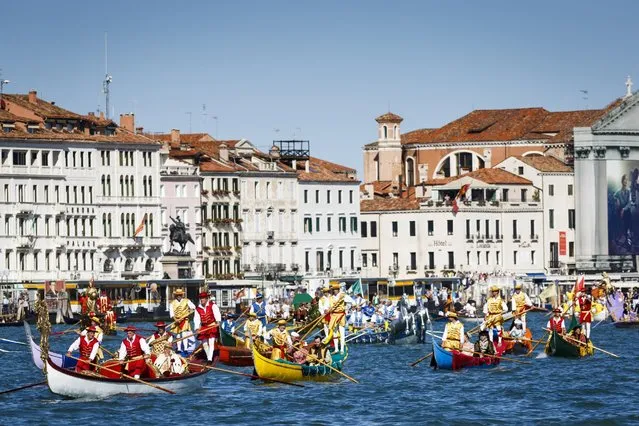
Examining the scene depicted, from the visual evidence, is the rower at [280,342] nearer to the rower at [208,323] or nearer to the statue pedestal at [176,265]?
the rower at [208,323]

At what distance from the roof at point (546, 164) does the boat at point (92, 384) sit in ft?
314

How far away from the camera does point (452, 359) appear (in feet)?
194

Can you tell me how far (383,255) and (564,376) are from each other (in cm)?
7996

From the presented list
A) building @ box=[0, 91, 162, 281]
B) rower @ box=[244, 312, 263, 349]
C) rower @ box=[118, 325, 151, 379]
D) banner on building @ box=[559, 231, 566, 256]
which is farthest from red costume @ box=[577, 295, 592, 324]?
banner on building @ box=[559, 231, 566, 256]

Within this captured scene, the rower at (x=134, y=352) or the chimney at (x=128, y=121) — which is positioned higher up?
the chimney at (x=128, y=121)

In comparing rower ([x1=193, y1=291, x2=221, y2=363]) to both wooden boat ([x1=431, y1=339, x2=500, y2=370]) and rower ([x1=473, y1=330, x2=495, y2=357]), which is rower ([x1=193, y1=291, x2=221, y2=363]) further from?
rower ([x1=473, y1=330, x2=495, y2=357])

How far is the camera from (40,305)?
175 ft

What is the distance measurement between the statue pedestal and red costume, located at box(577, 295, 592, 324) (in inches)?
1932

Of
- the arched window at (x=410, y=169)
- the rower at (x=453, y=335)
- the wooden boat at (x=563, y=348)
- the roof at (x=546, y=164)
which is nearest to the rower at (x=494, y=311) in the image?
the rower at (x=453, y=335)

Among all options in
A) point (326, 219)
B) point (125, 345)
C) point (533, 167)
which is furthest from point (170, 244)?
point (125, 345)

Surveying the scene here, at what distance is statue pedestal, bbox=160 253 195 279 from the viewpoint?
382 feet

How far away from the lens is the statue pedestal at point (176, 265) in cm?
11650

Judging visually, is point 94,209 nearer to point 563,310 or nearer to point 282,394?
point 563,310

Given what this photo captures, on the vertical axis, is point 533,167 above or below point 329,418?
above
